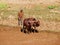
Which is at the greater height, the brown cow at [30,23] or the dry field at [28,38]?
the brown cow at [30,23]

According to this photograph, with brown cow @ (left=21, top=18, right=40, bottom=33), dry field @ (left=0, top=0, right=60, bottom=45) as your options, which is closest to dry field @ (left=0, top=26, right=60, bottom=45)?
dry field @ (left=0, top=0, right=60, bottom=45)

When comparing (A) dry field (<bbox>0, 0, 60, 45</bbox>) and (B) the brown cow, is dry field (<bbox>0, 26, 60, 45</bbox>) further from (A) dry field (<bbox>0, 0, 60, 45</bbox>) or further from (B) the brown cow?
(B) the brown cow

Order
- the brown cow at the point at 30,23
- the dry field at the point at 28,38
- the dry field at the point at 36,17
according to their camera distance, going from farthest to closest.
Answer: the brown cow at the point at 30,23
the dry field at the point at 36,17
the dry field at the point at 28,38

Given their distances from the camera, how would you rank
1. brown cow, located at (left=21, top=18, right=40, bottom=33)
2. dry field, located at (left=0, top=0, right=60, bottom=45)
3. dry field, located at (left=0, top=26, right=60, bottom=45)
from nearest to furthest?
dry field, located at (left=0, top=26, right=60, bottom=45)
dry field, located at (left=0, top=0, right=60, bottom=45)
brown cow, located at (left=21, top=18, right=40, bottom=33)

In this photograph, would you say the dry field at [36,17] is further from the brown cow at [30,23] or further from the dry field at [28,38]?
the brown cow at [30,23]

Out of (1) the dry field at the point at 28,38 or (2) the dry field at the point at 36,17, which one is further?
(2) the dry field at the point at 36,17

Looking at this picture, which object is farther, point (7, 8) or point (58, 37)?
point (7, 8)

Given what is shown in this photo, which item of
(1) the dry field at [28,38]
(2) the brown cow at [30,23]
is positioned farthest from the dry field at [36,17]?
(2) the brown cow at [30,23]

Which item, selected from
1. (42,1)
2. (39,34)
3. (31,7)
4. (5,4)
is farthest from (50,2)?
(39,34)

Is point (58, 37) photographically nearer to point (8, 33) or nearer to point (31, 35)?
point (31, 35)

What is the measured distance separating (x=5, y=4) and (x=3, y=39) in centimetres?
968

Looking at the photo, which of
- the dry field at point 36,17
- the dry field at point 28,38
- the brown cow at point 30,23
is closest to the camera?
the dry field at point 28,38

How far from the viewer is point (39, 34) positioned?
60.1 ft

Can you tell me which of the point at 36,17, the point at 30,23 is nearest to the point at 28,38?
the point at 30,23
